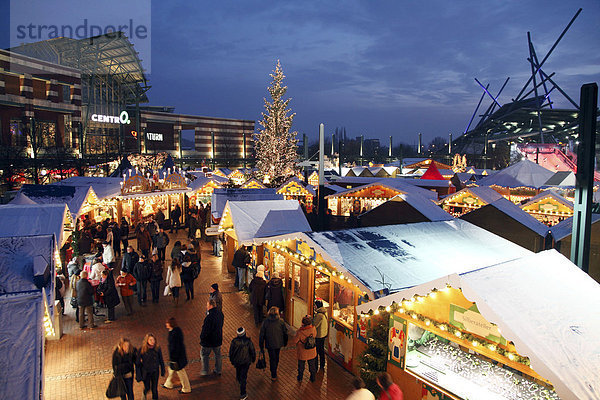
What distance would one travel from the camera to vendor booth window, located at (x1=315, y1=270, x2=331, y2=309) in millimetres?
7441

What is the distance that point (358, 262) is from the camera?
6.02 meters

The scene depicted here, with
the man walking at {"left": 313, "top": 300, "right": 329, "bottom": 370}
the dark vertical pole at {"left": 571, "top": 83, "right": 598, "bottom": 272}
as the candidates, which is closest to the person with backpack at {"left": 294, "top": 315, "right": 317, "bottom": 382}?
the man walking at {"left": 313, "top": 300, "right": 329, "bottom": 370}

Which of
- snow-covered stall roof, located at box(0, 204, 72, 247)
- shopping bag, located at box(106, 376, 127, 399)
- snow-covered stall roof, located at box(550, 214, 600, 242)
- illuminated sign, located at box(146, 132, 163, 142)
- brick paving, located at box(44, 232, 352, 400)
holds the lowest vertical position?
brick paving, located at box(44, 232, 352, 400)

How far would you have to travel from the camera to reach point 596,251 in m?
8.57

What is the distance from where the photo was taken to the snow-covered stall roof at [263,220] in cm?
878

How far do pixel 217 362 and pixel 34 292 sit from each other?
11.0ft

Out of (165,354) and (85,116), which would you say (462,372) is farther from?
(85,116)

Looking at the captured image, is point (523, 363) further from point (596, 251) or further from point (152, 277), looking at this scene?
point (152, 277)

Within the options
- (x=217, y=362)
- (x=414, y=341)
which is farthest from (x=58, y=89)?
(x=414, y=341)

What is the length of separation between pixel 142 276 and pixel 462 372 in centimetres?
727

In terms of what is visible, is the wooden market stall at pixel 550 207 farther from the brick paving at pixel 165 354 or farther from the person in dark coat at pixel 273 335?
the person in dark coat at pixel 273 335

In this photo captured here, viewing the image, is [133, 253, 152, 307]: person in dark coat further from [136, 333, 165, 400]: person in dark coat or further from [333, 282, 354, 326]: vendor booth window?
[333, 282, 354, 326]: vendor booth window

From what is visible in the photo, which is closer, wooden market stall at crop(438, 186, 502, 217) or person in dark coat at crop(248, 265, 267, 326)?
person in dark coat at crop(248, 265, 267, 326)

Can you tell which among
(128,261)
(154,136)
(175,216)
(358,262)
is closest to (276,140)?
(175,216)
